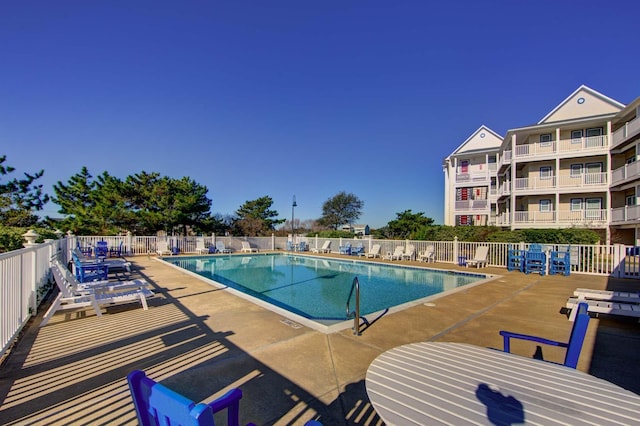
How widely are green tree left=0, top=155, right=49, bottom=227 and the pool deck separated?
70.2 ft

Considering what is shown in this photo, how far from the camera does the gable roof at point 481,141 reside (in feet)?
87.6

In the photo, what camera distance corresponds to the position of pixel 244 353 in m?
3.54

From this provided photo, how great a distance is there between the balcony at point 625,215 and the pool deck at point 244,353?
14.7m

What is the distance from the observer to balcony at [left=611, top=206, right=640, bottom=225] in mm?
15345

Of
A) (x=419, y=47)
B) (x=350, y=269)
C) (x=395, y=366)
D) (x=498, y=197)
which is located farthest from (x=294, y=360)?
(x=498, y=197)

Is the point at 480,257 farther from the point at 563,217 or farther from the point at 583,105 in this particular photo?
the point at 583,105

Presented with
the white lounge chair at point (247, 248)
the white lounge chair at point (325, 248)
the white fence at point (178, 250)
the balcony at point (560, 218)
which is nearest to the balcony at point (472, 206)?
the balcony at point (560, 218)

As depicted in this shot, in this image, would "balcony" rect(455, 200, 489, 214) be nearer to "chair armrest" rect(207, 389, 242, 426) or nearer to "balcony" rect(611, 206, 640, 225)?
"balcony" rect(611, 206, 640, 225)

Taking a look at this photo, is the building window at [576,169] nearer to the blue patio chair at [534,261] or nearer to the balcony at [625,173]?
the balcony at [625,173]

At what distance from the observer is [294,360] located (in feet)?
11.1

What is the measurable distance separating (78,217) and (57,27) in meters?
14.5

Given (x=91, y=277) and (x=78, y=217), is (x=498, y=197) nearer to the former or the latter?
(x=91, y=277)

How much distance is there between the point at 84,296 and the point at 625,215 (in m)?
23.7

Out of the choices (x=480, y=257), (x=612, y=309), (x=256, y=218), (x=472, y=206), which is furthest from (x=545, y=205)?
(x=256, y=218)
